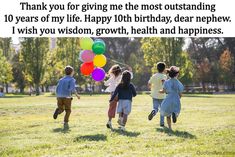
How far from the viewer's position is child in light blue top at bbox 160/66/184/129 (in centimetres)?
1184

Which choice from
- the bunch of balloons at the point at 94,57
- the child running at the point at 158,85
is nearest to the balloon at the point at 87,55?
the bunch of balloons at the point at 94,57

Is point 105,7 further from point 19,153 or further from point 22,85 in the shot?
point 22,85

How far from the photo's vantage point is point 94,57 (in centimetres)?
1548

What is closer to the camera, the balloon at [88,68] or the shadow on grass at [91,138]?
the shadow on grass at [91,138]

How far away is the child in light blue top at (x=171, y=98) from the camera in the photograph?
1184 cm

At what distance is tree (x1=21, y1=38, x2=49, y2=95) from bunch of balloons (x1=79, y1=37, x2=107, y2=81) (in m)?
48.1

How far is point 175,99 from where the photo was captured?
39.1 feet

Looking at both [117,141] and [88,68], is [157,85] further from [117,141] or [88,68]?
[117,141]

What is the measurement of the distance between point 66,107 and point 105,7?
28.7 ft

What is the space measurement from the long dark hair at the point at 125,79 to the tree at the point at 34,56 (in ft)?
170

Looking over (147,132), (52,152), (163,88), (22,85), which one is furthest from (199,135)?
(22,85)

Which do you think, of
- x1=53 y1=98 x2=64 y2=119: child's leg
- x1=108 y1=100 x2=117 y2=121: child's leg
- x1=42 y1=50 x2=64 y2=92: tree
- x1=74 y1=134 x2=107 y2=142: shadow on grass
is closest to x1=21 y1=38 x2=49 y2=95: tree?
x1=42 y1=50 x2=64 y2=92: tree

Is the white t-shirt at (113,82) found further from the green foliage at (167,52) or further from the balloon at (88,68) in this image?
the green foliage at (167,52)

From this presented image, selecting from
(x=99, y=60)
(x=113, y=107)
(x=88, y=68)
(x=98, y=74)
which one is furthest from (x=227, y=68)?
(x=113, y=107)
